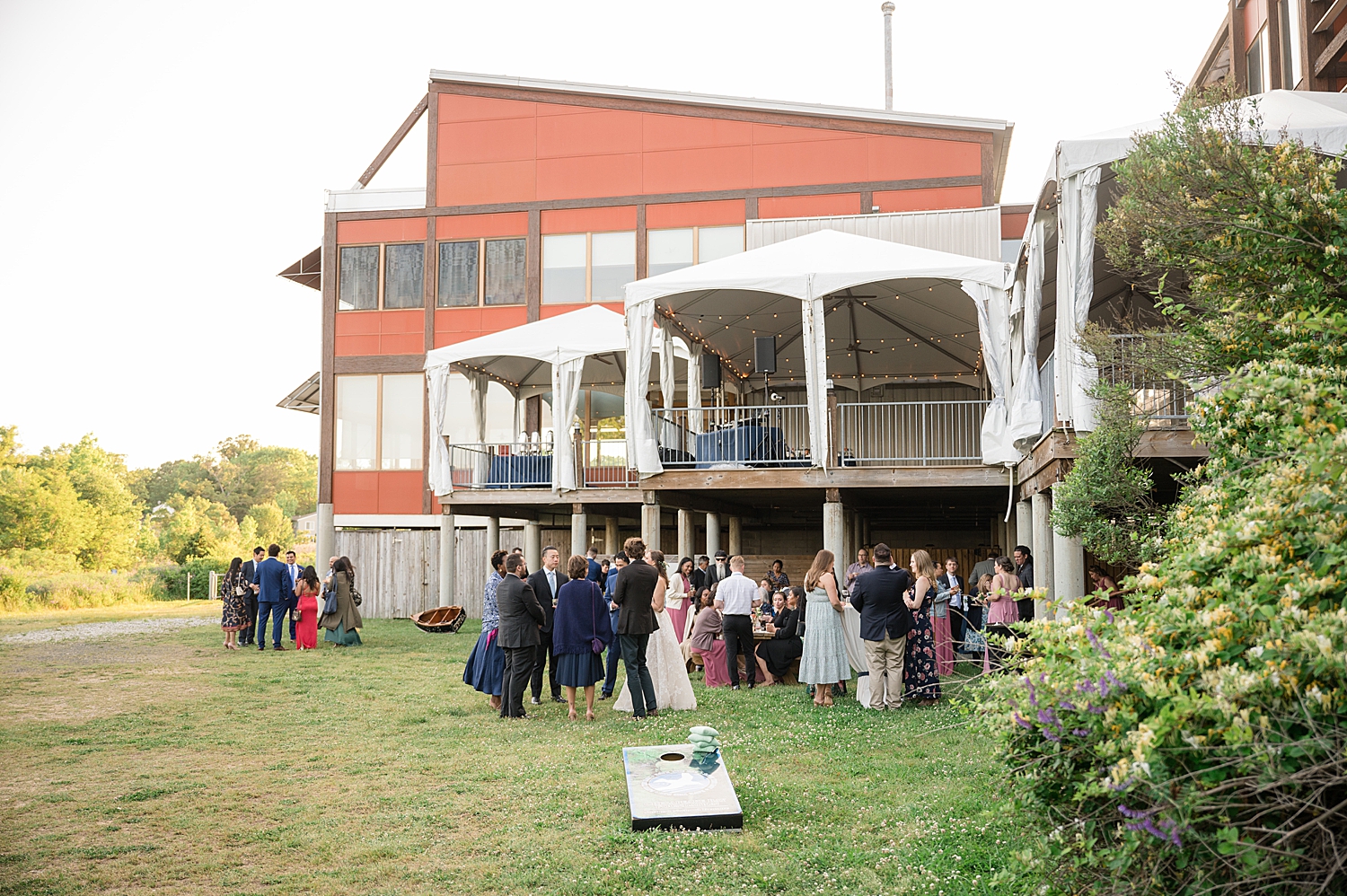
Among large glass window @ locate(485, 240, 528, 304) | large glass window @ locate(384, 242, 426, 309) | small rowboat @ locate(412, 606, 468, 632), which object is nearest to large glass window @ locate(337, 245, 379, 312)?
large glass window @ locate(384, 242, 426, 309)

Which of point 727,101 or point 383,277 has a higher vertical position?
point 727,101

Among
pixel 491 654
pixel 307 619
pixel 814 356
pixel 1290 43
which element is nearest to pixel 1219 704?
pixel 491 654

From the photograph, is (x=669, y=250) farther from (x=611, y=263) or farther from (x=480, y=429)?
(x=480, y=429)

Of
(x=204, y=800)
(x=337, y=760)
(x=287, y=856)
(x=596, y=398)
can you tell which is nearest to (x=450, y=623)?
(x=596, y=398)

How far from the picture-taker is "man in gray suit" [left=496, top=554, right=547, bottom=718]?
962 centimetres

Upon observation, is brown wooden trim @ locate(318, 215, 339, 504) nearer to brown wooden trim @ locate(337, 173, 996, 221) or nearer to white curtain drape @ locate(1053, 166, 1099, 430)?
brown wooden trim @ locate(337, 173, 996, 221)

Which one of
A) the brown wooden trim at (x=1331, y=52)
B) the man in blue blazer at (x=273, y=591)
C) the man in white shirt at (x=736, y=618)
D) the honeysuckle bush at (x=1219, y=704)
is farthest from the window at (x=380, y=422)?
the honeysuckle bush at (x=1219, y=704)

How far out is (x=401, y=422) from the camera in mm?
24969

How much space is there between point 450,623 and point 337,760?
36.4 feet

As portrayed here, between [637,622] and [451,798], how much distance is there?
2986mm

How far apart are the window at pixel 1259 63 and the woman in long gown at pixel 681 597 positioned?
437 inches

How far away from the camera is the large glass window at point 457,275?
2509cm

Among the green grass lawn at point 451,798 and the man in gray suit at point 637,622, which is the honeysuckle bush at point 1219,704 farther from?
the man in gray suit at point 637,622

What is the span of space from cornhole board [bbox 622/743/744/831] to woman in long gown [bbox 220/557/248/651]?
11808 millimetres
